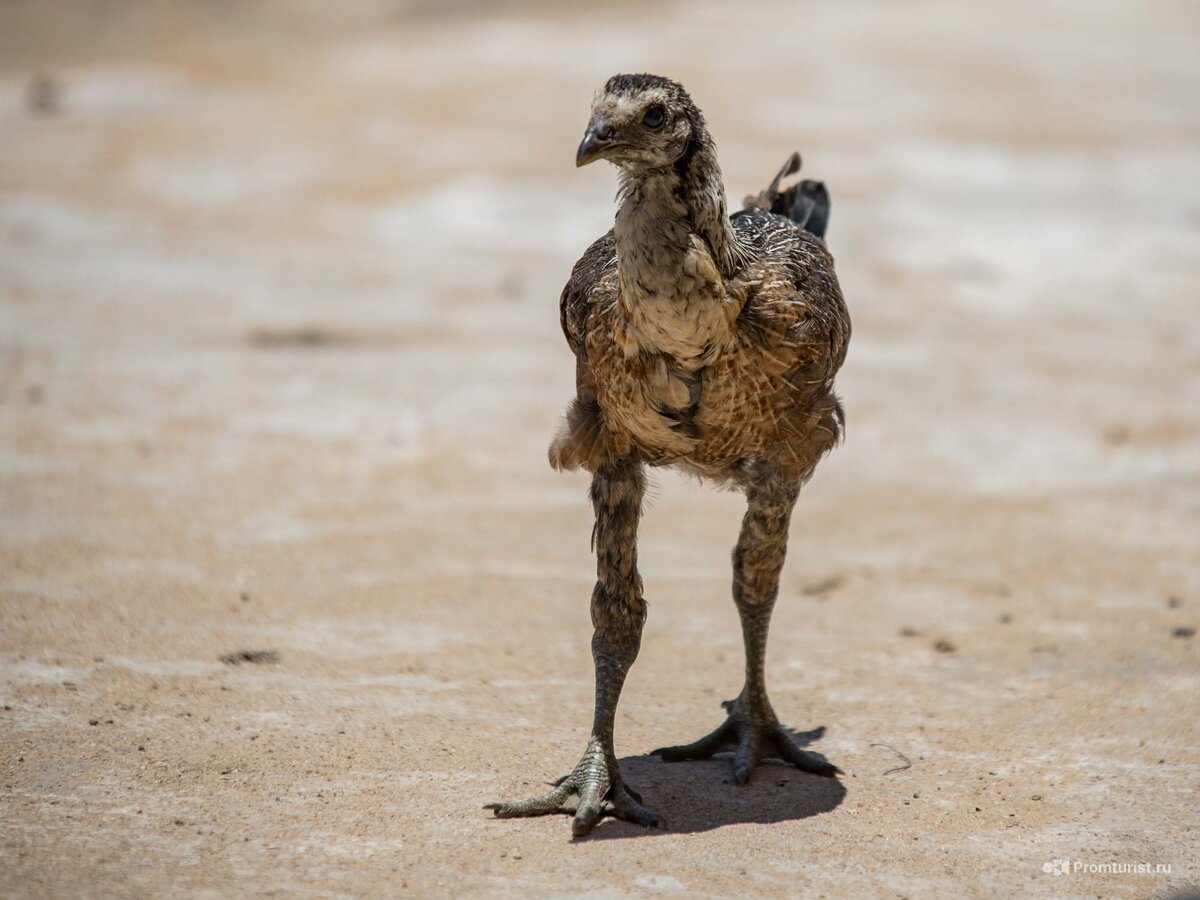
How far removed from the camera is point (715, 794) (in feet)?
17.3

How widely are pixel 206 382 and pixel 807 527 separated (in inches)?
176

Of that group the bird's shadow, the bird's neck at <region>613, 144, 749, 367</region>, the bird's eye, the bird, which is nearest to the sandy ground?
the bird's shadow

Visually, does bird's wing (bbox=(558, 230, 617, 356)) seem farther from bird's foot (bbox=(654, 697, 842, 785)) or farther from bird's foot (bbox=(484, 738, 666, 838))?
bird's foot (bbox=(654, 697, 842, 785))

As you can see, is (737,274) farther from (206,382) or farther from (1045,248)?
(1045,248)

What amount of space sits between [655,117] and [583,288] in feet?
3.12

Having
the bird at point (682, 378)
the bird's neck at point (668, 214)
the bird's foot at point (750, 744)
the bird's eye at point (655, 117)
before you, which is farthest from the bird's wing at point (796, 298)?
the bird's foot at point (750, 744)

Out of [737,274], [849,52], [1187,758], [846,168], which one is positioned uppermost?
[849,52]

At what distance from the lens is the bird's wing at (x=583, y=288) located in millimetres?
5145

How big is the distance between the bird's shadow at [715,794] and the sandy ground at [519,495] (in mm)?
29

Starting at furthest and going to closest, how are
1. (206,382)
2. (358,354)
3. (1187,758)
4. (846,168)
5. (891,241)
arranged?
(846,168) < (891,241) < (358,354) < (206,382) < (1187,758)

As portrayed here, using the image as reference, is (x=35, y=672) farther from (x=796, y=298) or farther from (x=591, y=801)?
(x=796, y=298)

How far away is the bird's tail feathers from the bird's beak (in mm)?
2259

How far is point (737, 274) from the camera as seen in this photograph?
15.6ft

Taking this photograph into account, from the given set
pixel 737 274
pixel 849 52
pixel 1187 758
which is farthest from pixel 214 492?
pixel 849 52
